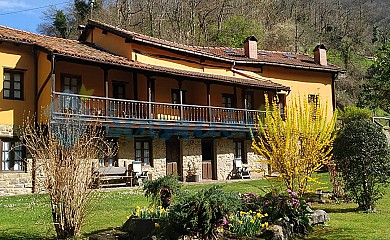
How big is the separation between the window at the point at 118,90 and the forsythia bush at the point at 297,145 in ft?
32.1

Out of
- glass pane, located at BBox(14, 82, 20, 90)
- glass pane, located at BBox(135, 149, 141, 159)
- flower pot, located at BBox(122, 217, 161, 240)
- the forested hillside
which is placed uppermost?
the forested hillside

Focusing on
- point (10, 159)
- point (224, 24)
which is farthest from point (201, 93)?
point (224, 24)

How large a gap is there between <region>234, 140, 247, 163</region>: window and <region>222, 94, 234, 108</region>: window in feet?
6.68

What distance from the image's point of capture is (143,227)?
7215 millimetres

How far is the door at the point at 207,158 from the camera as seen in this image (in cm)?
2189

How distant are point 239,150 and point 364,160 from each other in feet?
43.6

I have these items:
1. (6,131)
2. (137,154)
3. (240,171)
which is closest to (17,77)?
(6,131)

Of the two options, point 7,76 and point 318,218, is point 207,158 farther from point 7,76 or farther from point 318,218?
point 318,218

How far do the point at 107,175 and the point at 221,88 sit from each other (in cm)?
882

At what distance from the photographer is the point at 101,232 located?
7992 mm

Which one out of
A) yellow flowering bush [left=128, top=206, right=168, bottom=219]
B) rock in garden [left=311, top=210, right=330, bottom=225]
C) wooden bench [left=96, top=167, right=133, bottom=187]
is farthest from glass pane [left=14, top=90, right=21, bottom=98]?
rock in garden [left=311, top=210, right=330, bottom=225]

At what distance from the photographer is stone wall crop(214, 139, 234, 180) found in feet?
73.3

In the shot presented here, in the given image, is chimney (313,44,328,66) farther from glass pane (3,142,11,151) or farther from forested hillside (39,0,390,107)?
glass pane (3,142,11,151)

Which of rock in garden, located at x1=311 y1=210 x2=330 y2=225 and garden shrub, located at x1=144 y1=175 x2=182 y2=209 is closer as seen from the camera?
garden shrub, located at x1=144 y1=175 x2=182 y2=209
